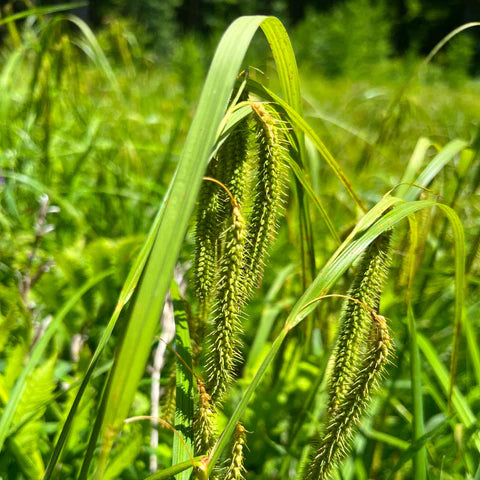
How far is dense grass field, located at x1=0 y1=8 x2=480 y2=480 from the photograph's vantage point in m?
0.64

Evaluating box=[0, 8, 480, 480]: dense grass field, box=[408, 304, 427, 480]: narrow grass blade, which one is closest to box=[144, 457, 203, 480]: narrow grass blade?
box=[0, 8, 480, 480]: dense grass field

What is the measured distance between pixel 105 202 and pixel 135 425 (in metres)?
1.22

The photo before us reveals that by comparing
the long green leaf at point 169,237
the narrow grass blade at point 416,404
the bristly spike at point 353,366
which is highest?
the long green leaf at point 169,237

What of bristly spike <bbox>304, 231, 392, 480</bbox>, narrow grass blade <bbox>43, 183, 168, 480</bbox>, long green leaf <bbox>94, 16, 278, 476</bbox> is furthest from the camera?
bristly spike <bbox>304, 231, 392, 480</bbox>

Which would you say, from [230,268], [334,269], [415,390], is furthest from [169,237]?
[415,390]

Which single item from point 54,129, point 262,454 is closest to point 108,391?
point 262,454

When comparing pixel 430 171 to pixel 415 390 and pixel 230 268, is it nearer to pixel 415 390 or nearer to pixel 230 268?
pixel 415 390

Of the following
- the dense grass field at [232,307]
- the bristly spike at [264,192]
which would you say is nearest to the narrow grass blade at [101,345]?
the dense grass field at [232,307]

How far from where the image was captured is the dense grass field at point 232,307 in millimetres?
636

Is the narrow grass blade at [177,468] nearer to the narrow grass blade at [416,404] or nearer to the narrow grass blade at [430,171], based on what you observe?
the narrow grass blade at [416,404]

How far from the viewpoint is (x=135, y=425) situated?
4.15 feet

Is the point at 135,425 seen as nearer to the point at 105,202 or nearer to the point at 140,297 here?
the point at 140,297

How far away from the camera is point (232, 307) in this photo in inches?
25.6

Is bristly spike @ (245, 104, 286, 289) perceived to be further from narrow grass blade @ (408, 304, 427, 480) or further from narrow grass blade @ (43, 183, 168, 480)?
narrow grass blade @ (408, 304, 427, 480)
